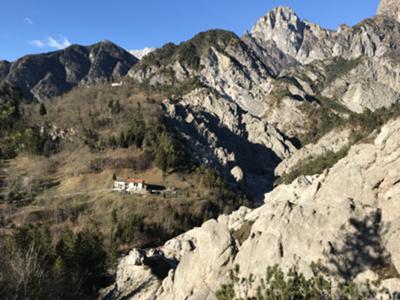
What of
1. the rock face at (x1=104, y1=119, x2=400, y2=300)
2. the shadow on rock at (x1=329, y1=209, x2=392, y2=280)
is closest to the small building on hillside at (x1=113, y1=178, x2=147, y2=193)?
the rock face at (x1=104, y1=119, x2=400, y2=300)

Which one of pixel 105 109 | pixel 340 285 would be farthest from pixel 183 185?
pixel 340 285

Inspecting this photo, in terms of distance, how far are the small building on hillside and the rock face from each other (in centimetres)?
8298

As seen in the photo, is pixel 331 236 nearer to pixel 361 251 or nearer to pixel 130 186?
pixel 361 251

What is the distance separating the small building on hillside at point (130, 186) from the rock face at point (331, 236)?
83.0 meters

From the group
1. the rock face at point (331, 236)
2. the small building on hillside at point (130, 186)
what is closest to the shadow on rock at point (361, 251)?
the rock face at point (331, 236)

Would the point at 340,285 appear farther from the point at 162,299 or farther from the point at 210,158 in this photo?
the point at 210,158

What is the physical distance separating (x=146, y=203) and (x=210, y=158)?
74731mm

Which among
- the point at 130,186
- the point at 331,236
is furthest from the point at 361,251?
the point at 130,186

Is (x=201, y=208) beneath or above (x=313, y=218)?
beneath

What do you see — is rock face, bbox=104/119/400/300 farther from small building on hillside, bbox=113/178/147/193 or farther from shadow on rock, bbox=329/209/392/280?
small building on hillside, bbox=113/178/147/193

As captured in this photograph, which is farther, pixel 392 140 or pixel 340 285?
pixel 392 140

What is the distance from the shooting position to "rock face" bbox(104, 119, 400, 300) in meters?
26.3

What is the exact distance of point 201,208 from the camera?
115438 mm

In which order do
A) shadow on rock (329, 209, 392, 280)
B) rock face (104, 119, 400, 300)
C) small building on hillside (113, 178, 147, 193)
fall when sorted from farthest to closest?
1. small building on hillside (113, 178, 147, 193)
2. rock face (104, 119, 400, 300)
3. shadow on rock (329, 209, 392, 280)
